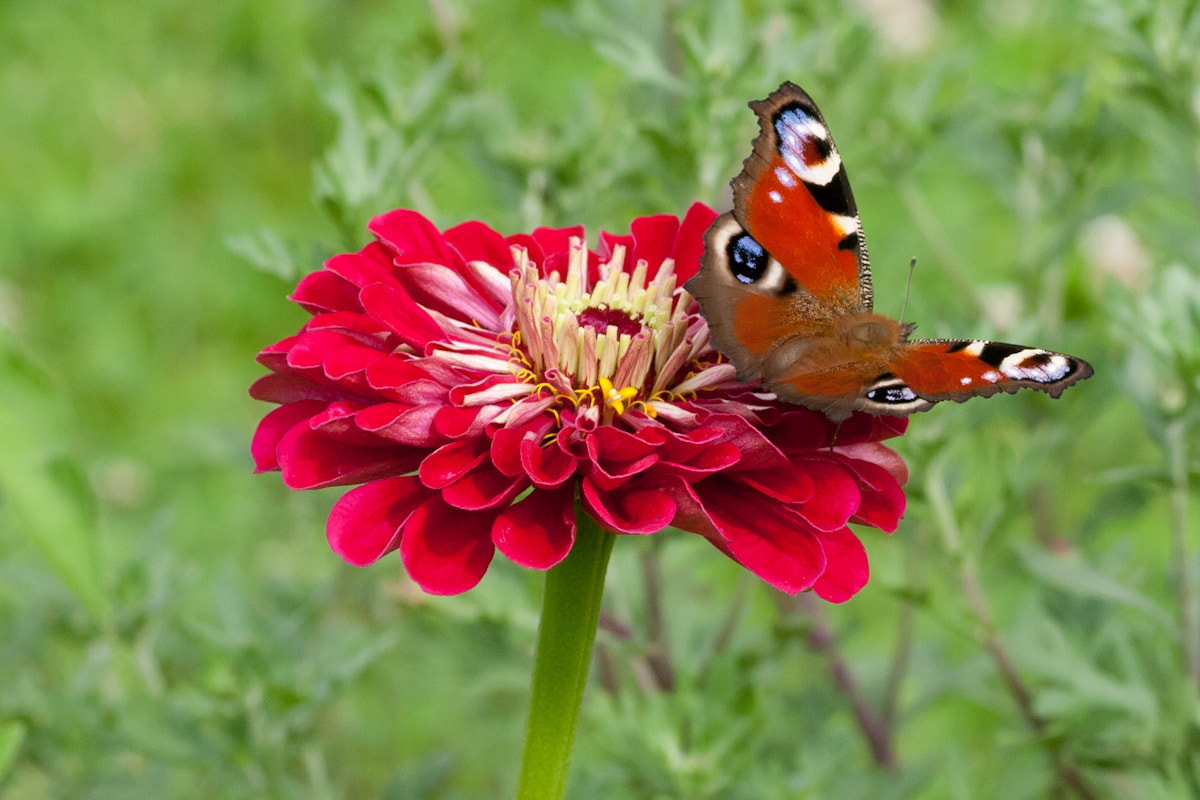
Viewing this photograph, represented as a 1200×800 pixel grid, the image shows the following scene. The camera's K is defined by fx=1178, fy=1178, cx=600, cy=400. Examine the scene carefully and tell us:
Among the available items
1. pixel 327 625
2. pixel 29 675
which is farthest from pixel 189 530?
pixel 29 675

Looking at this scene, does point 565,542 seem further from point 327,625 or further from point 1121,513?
point 327,625

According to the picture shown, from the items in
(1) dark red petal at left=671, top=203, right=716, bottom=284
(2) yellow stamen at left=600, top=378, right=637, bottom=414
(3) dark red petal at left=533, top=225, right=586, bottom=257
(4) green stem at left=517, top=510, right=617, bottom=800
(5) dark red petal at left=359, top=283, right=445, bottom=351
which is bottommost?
(4) green stem at left=517, top=510, right=617, bottom=800

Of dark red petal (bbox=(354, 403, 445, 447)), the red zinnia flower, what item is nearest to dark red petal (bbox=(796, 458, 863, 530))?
the red zinnia flower

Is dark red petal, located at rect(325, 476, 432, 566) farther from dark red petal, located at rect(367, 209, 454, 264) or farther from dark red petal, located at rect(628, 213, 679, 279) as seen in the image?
dark red petal, located at rect(628, 213, 679, 279)

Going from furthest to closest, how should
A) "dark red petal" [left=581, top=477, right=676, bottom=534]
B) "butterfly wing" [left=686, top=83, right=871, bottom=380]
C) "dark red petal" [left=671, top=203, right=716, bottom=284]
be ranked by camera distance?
"dark red petal" [left=671, top=203, right=716, bottom=284] < "butterfly wing" [left=686, top=83, right=871, bottom=380] < "dark red petal" [left=581, top=477, right=676, bottom=534]

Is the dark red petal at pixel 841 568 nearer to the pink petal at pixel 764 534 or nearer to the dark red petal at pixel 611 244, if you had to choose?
the pink petal at pixel 764 534

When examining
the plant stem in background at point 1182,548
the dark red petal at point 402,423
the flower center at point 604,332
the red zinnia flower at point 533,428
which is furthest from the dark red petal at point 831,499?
the plant stem in background at point 1182,548

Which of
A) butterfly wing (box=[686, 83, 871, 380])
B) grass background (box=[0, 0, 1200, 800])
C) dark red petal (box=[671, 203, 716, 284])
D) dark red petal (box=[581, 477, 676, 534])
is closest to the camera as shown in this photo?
dark red petal (box=[581, 477, 676, 534])

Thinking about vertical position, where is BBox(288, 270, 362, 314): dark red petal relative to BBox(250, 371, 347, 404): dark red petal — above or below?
above

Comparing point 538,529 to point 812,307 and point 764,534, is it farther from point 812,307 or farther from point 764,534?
point 812,307
